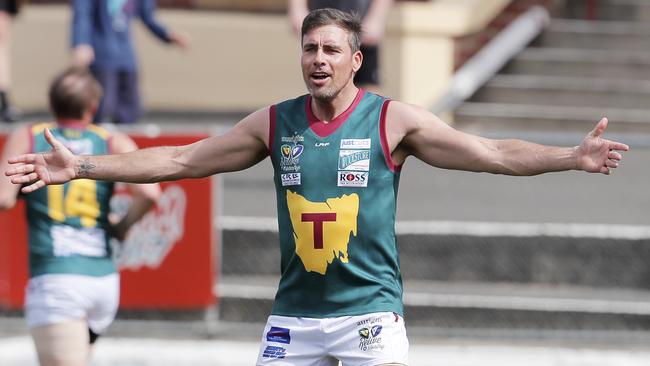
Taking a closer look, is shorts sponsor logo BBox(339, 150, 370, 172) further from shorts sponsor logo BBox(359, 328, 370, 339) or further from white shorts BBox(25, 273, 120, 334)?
white shorts BBox(25, 273, 120, 334)

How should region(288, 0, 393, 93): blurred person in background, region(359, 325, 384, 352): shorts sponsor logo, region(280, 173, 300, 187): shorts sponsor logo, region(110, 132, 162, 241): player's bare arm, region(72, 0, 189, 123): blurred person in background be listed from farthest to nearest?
1. region(72, 0, 189, 123): blurred person in background
2. region(288, 0, 393, 93): blurred person in background
3. region(110, 132, 162, 241): player's bare arm
4. region(280, 173, 300, 187): shorts sponsor logo
5. region(359, 325, 384, 352): shorts sponsor logo

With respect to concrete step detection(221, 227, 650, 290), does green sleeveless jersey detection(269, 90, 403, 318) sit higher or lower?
higher

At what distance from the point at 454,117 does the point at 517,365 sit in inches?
234

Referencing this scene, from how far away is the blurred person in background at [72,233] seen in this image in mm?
7871

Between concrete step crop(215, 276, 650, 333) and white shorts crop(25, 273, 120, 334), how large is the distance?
3.14 meters

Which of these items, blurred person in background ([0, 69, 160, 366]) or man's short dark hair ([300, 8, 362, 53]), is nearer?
man's short dark hair ([300, 8, 362, 53])

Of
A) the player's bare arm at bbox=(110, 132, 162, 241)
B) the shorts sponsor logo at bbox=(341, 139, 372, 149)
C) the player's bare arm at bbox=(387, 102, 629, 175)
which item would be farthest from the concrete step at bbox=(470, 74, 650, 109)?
the shorts sponsor logo at bbox=(341, 139, 372, 149)

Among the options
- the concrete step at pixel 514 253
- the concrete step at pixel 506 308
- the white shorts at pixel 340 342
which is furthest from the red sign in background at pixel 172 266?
the white shorts at pixel 340 342

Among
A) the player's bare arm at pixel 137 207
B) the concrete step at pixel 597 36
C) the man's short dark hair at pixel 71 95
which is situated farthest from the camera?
the concrete step at pixel 597 36

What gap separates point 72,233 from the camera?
805 cm

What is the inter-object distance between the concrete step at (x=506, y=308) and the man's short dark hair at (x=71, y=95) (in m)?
3.45

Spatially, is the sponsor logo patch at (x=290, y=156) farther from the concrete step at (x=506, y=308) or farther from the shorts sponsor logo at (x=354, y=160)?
the concrete step at (x=506, y=308)

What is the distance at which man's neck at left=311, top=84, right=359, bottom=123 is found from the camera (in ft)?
20.3

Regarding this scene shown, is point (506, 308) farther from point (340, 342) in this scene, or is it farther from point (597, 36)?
point (597, 36)
